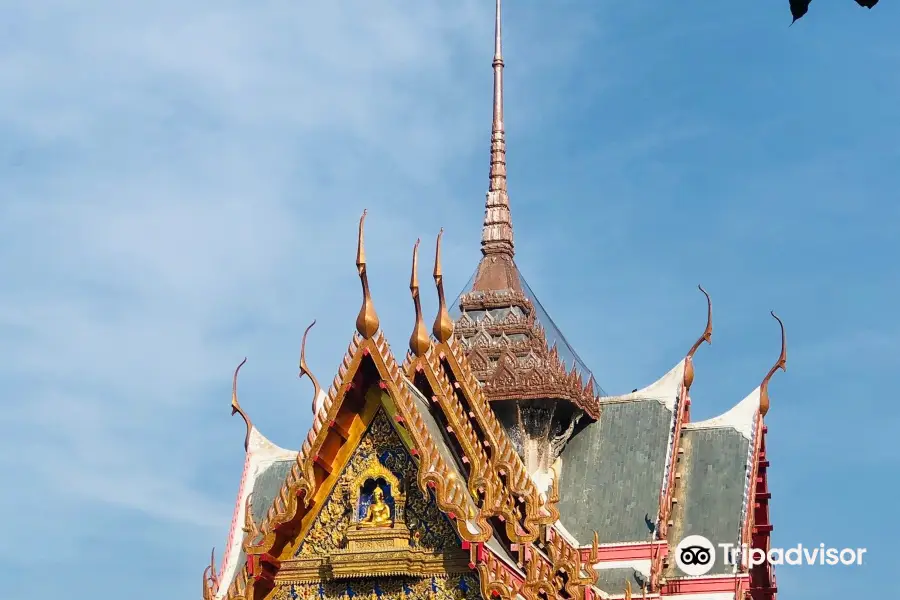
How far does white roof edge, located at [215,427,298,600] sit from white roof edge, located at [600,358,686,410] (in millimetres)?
4572

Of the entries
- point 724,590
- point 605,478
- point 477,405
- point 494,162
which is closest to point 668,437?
point 605,478

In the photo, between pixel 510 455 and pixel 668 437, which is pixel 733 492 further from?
pixel 510 455

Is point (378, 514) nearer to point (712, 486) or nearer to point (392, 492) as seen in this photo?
point (392, 492)

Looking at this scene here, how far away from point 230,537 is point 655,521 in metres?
5.67

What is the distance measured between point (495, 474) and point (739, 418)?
5.74 metres

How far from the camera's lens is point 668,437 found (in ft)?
60.7

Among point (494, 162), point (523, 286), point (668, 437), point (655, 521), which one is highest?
point (494, 162)

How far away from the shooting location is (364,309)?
13.8 m

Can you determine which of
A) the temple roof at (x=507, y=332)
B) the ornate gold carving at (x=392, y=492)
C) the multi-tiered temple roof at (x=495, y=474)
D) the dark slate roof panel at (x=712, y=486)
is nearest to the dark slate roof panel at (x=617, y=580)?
the multi-tiered temple roof at (x=495, y=474)

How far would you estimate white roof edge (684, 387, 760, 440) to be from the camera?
18922 mm

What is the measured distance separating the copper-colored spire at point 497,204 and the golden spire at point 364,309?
6.56 meters

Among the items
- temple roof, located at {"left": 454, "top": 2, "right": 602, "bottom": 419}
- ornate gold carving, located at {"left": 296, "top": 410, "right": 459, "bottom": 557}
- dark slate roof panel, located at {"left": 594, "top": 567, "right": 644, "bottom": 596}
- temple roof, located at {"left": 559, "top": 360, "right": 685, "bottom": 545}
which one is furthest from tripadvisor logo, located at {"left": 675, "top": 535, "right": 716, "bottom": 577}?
ornate gold carving, located at {"left": 296, "top": 410, "right": 459, "bottom": 557}

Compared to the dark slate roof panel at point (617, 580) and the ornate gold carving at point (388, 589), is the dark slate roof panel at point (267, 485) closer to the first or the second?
the dark slate roof panel at point (617, 580)

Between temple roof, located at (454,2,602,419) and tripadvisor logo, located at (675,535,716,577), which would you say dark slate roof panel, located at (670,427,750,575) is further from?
temple roof, located at (454,2,602,419)
